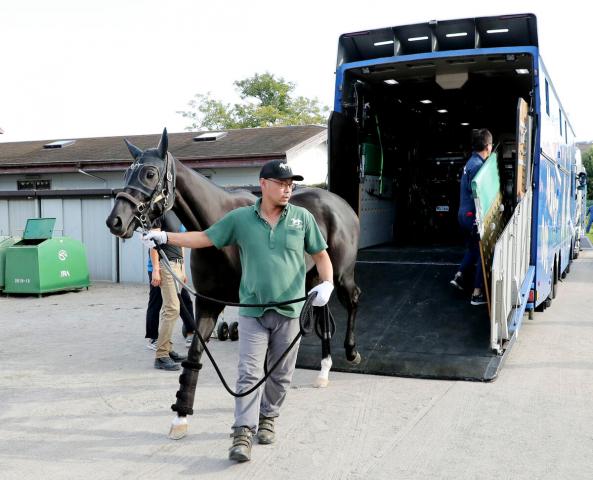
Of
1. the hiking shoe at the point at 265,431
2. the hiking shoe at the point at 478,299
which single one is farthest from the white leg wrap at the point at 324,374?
the hiking shoe at the point at 478,299

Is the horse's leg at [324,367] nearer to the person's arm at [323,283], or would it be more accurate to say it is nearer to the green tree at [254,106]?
the person's arm at [323,283]

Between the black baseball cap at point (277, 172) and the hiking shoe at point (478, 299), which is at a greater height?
the black baseball cap at point (277, 172)

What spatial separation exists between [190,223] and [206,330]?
0.87 metres

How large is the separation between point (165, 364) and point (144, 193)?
2.82m

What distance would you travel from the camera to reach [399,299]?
7.66 meters

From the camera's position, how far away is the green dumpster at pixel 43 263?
13180 mm

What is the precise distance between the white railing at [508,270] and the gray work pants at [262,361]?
91.8 inches

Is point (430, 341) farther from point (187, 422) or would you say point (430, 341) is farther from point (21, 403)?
point (21, 403)

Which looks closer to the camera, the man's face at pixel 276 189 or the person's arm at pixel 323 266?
the man's face at pixel 276 189

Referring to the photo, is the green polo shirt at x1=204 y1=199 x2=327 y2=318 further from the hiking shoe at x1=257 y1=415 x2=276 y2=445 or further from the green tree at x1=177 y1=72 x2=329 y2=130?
the green tree at x1=177 y1=72 x2=329 y2=130

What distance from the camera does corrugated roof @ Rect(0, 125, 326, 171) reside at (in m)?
17.8

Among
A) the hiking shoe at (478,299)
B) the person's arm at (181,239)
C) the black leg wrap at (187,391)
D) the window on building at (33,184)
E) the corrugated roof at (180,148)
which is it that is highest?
the corrugated roof at (180,148)

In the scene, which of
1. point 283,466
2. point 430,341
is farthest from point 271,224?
point 430,341

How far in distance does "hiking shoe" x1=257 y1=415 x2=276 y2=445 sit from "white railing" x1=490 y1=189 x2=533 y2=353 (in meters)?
2.51
